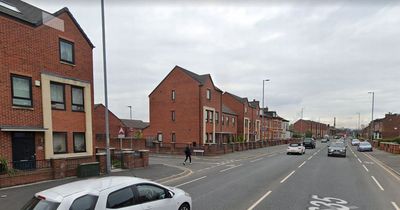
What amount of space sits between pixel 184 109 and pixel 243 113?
22.9 m

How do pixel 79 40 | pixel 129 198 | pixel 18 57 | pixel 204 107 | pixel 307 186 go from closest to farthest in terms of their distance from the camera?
A: 1. pixel 129 198
2. pixel 307 186
3. pixel 18 57
4. pixel 79 40
5. pixel 204 107

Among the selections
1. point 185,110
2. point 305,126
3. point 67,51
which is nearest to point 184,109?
point 185,110

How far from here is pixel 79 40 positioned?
18.6 meters

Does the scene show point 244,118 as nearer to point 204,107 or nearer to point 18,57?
point 204,107

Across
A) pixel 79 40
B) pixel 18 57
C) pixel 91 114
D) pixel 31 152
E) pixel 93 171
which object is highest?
pixel 79 40

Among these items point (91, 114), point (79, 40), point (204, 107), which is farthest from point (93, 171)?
point (204, 107)

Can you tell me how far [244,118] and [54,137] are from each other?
46.3m

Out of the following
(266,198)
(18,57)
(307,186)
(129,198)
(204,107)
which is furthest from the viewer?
(204,107)

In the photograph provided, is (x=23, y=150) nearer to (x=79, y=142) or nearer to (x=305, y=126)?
(x=79, y=142)

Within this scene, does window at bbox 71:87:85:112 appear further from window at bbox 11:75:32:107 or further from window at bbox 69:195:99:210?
window at bbox 69:195:99:210

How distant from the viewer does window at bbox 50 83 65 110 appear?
1658 centimetres

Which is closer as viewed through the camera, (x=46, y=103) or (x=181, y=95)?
(x=46, y=103)

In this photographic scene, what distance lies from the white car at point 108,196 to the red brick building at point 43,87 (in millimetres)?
10387

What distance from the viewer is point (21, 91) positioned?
1486 centimetres
